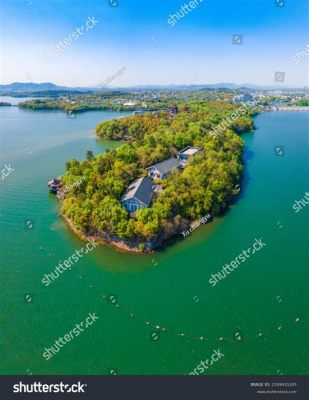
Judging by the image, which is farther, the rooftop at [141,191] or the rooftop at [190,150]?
the rooftop at [190,150]

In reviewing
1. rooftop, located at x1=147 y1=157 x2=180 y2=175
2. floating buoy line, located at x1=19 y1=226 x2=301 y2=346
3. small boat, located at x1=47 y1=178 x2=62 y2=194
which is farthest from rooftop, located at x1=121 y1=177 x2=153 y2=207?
floating buoy line, located at x1=19 y1=226 x2=301 y2=346

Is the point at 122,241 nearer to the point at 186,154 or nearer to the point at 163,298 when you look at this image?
the point at 163,298

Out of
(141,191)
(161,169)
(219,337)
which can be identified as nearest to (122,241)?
(141,191)

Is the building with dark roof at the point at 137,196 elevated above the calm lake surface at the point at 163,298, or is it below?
above

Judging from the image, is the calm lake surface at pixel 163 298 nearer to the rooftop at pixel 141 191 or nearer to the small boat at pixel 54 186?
the small boat at pixel 54 186

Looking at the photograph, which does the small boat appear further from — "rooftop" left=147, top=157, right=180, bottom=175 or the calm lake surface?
"rooftop" left=147, top=157, right=180, bottom=175

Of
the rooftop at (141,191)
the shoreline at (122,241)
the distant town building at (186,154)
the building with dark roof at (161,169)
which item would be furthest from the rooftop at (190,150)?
the shoreline at (122,241)
